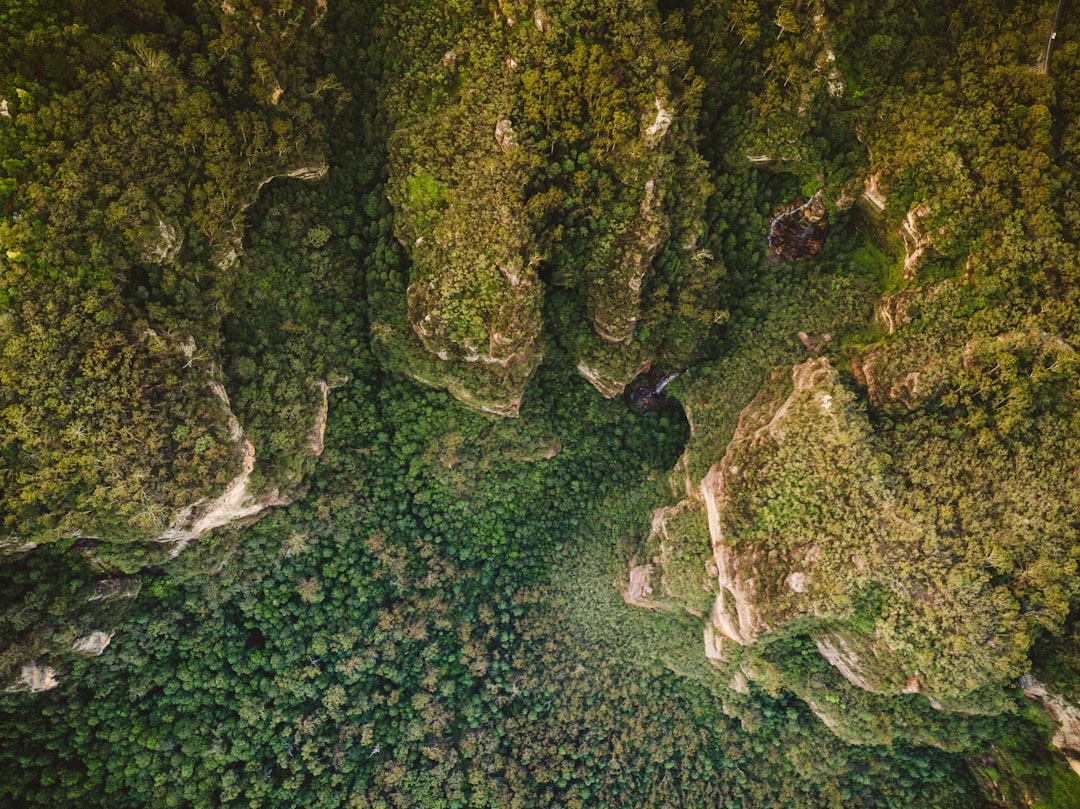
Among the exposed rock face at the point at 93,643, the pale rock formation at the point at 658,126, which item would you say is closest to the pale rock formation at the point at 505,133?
the pale rock formation at the point at 658,126

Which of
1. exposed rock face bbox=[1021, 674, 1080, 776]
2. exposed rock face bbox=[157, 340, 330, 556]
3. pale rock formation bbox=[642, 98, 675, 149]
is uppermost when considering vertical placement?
pale rock formation bbox=[642, 98, 675, 149]

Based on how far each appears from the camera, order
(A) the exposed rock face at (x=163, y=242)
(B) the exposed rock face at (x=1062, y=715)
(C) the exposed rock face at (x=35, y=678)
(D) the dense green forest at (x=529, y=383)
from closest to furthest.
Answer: (D) the dense green forest at (x=529, y=383), (A) the exposed rock face at (x=163, y=242), (B) the exposed rock face at (x=1062, y=715), (C) the exposed rock face at (x=35, y=678)

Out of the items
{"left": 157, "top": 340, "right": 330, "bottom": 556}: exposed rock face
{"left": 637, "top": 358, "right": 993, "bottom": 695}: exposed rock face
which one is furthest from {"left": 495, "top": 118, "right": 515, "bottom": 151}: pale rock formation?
{"left": 637, "top": 358, "right": 993, "bottom": 695}: exposed rock face

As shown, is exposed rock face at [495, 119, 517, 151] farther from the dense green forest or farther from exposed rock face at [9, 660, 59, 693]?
exposed rock face at [9, 660, 59, 693]

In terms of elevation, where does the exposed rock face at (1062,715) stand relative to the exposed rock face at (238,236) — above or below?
below

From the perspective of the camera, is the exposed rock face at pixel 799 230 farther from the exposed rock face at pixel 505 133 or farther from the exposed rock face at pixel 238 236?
the exposed rock face at pixel 238 236

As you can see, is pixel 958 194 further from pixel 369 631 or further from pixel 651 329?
pixel 369 631

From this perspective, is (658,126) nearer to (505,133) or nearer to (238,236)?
(505,133)
